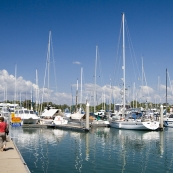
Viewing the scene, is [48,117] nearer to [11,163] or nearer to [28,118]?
[28,118]

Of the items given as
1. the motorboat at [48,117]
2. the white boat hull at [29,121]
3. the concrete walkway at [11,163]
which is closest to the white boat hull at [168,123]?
the motorboat at [48,117]

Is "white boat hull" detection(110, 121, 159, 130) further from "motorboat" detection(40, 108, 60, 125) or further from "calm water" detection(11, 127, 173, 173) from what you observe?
"calm water" detection(11, 127, 173, 173)

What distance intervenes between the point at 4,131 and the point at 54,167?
430cm

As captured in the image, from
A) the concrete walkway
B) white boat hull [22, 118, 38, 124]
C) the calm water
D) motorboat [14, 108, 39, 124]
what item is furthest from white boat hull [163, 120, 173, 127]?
the concrete walkway

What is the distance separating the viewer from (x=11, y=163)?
14031 millimetres

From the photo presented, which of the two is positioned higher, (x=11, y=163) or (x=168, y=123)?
(x=11, y=163)

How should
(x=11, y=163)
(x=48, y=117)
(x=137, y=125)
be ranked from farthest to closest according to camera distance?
(x=48, y=117)
(x=137, y=125)
(x=11, y=163)

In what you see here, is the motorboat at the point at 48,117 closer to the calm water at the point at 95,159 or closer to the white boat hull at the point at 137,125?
the white boat hull at the point at 137,125

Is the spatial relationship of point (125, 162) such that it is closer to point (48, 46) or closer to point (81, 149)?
point (81, 149)

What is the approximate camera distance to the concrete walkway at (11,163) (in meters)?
12.6

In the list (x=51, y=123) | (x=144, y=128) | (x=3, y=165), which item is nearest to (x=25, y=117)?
(x=51, y=123)

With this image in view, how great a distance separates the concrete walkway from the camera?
41.4 ft

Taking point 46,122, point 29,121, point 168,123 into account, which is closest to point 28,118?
point 29,121

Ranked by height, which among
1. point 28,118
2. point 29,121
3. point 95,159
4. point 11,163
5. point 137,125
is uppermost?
point 28,118
